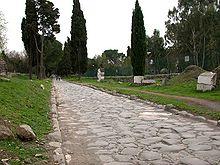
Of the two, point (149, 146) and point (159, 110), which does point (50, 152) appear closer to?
point (149, 146)

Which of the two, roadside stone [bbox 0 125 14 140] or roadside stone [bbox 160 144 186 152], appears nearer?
roadside stone [bbox 0 125 14 140]

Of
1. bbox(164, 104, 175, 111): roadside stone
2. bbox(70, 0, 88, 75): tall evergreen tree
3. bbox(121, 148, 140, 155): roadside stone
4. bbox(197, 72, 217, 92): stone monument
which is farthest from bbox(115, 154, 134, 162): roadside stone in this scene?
bbox(70, 0, 88, 75): tall evergreen tree

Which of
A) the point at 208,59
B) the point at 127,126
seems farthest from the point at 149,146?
the point at 208,59

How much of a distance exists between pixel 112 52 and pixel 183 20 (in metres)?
69.9

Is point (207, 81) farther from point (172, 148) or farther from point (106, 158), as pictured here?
point (106, 158)

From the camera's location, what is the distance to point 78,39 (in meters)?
58.8

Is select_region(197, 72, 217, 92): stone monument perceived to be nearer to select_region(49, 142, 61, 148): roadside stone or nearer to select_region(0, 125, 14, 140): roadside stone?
select_region(49, 142, 61, 148): roadside stone

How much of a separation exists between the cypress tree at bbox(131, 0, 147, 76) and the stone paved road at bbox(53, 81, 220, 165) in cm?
2073

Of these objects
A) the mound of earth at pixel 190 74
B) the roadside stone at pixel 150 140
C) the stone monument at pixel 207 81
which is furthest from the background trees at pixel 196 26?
the roadside stone at pixel 150 140

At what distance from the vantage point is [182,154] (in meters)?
6.57

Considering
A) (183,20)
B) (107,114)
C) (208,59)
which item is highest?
(183,20)

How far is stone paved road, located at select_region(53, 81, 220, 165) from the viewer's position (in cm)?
632

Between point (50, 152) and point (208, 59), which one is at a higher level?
point (208, 59)

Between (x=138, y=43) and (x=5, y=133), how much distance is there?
27597 mm
